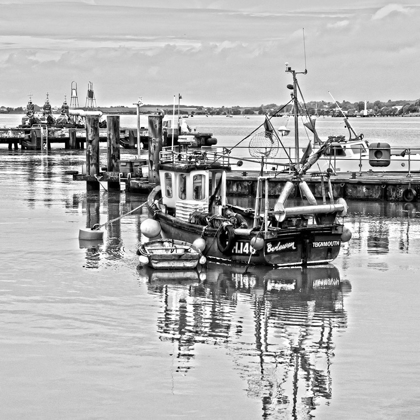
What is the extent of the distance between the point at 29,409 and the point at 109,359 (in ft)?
8.80

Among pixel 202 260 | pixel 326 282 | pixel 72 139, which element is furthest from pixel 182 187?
pixel 72 139

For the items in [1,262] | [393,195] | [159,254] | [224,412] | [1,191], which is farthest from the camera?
[1,191]

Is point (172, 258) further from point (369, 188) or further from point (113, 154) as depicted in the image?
point (113, 154)

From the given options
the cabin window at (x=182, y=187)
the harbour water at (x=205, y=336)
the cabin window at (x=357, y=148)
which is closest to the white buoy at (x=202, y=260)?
the harbour water at (x=205, y=336)

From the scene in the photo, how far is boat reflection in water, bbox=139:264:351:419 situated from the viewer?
16.0 meters

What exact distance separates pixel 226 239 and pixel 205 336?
7.16 m

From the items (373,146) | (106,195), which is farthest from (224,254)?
(373,146)

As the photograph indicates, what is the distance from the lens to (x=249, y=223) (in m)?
28.5

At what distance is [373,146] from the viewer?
4953cm

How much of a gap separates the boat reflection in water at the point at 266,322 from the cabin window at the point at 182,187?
3573mm

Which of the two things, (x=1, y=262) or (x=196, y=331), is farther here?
(x=1, y=262)

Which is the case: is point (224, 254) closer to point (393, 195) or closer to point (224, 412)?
point (224, 412)

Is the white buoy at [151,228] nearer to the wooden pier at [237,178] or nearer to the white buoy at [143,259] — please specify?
the white buoy at [143,259]

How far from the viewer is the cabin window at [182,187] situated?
29.3m
